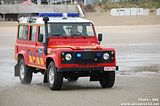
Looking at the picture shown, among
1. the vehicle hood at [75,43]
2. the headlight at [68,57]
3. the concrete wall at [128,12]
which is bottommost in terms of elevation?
the concrete wall at [128,12]

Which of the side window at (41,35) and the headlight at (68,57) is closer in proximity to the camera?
the headlight at (68,57)

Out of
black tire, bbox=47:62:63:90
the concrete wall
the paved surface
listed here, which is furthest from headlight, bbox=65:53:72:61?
the concrete wall

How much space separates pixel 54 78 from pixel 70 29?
2.04 metres

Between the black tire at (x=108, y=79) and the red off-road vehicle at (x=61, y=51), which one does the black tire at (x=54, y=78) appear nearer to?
the red off-road vehicle at (x=61, y=51)

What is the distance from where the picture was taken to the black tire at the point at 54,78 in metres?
15.2

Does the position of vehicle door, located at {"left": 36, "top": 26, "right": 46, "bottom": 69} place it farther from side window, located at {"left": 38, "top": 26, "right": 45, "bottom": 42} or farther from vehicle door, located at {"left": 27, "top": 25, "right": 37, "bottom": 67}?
vehicle door, located at {"left": 27, "top": 25, "right": 37, "bottom": 67}

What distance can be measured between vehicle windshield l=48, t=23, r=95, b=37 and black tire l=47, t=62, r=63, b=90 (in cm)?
129

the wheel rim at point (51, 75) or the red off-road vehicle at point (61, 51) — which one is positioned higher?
the red off-road vehicle at point (61, 51)

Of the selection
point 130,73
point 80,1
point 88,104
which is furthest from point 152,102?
point 80,1

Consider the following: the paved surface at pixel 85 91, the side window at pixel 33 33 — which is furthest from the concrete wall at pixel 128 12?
the side window at pixel 33 33

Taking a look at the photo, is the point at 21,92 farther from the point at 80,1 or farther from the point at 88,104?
the point at 80,1

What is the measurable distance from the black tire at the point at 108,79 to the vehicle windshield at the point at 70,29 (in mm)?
1546

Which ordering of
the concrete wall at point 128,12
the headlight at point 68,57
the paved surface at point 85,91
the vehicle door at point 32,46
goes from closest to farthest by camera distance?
the paved surface at point 85,91 → the headlight at point 68,57 → the vehicle door at point 32,46 → the concrete wall at point 128,12

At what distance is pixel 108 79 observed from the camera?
627 inches
